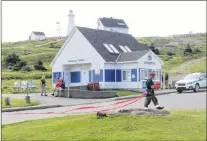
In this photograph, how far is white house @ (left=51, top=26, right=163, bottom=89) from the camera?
4359cm

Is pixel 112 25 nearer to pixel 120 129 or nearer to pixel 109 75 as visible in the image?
pixel 109 75

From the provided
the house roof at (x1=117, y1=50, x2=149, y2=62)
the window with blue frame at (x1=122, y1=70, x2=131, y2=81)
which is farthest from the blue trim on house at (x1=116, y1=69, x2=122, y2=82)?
the house roof at (x1=117, y1=50, x2=149, y2=62)

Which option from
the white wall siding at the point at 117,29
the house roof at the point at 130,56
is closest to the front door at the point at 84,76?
the house roof at the point at 130,56

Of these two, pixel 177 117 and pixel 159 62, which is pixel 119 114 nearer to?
pixel 177 117

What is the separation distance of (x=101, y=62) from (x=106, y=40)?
5.41 meters

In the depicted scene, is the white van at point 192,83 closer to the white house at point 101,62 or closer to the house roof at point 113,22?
the white house at point 101,62

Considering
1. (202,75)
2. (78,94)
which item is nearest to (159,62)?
(202,75)

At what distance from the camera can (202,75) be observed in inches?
Result: 1574

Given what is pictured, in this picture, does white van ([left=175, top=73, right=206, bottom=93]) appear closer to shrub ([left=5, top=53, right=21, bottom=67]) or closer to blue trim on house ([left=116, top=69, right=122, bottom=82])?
blue trim on house ([left=116, top=69, right=122, bottom=82])

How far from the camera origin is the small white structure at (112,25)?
100m

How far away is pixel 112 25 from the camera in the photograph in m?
100

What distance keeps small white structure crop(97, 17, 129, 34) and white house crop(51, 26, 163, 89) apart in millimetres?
50443

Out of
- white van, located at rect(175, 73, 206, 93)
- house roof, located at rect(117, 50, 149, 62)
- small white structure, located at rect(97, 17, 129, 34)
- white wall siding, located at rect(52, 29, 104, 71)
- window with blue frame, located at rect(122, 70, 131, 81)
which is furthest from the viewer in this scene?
small white structure, located at rect(97, 17, 129, 34)

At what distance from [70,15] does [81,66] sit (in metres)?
40.0
